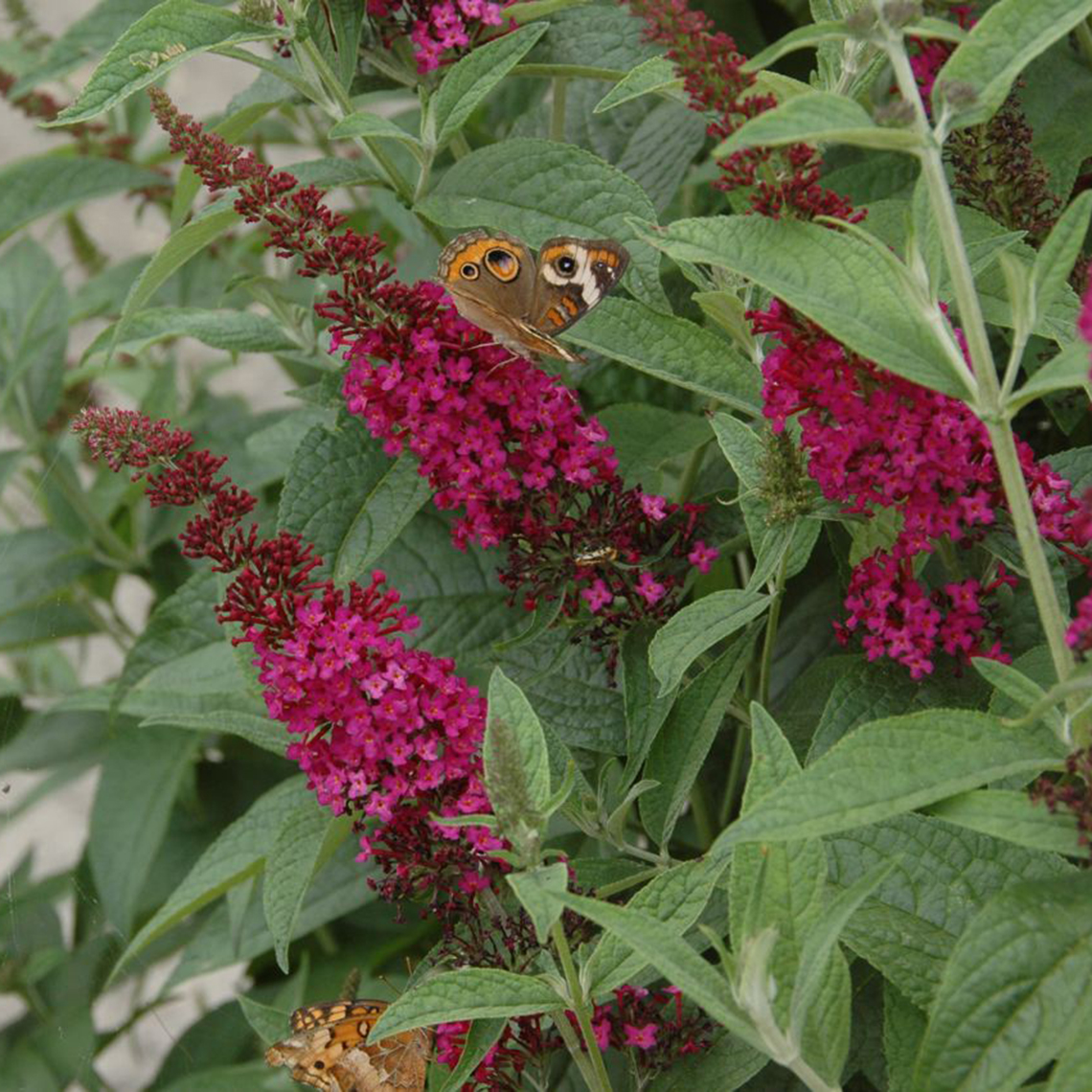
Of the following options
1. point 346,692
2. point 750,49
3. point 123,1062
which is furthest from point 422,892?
point 123,1062

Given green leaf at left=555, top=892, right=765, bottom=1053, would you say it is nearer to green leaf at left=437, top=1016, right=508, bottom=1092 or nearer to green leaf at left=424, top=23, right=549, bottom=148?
green leaf at left=437, top=1016, right=508, bottom=1092

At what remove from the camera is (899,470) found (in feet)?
3.09

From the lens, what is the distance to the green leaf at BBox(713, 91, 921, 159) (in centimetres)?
74

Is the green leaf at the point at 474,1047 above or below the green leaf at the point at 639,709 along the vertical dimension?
below

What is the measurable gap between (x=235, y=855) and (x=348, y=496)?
0.34m

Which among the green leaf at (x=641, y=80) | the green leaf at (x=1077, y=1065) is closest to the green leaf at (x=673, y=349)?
the green leaf at (x=641, y=80)

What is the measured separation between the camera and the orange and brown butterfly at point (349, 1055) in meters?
0.99

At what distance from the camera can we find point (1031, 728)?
809 millimetres

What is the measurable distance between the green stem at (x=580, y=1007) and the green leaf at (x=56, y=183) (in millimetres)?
1150

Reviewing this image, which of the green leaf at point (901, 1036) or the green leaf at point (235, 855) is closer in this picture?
the green leaf at point (901, 1036)

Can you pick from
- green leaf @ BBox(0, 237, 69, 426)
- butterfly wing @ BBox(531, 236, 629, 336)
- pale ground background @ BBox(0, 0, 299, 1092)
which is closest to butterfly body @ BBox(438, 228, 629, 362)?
butterfly wing @ BBox(531, 236, 629, 336)

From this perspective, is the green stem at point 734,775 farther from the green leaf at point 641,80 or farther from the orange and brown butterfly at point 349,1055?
the green leaf at point 641,80

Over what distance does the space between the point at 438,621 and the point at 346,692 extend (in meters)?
0.23

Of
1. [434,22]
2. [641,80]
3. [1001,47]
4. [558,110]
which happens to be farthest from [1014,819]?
[558,110]
